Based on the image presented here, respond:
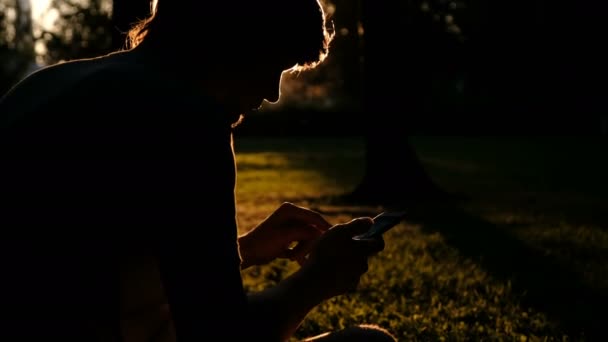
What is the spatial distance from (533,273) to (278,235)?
4.74 m

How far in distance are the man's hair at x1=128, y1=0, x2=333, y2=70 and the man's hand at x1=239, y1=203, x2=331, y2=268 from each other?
791mm

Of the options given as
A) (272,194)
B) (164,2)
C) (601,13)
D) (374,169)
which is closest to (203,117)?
(164,2)

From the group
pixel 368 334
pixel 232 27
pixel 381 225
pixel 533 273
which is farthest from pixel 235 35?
pixel 533 273

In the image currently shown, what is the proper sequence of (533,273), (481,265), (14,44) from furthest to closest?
(14,44)
(481,265)
(533,273)

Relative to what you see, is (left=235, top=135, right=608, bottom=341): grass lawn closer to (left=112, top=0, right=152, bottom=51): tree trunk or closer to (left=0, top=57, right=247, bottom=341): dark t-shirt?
A: (left=112, top=0, right=152, bottom=51): tree trunk

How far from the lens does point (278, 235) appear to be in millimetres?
2441

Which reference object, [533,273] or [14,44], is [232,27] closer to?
[533,273]

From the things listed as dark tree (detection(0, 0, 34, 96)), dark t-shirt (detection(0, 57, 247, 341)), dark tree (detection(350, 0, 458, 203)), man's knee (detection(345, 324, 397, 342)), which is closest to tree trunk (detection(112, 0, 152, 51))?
man's knee (detection(345, 324, 397, 342))

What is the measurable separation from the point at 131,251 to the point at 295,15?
0.62m

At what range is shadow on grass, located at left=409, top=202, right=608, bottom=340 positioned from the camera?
16.8 ft

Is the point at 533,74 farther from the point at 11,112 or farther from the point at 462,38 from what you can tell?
the point at 11,112

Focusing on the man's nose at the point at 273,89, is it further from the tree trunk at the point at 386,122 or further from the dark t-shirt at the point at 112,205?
the tree trunk at the point at 386,122

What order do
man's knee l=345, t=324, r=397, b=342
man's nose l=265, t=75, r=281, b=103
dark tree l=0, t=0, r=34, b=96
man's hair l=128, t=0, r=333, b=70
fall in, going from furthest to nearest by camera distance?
1. dark tree l=0, t=0, r=34, b=96
2. man's knee l=345, t=324, r=397, b=342
3. man's nose l=265, t=75, r=281, b=103
4. man's hair l=128, t=0, r=333, b=70

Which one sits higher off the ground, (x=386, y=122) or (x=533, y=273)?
(x=386, y=122)
